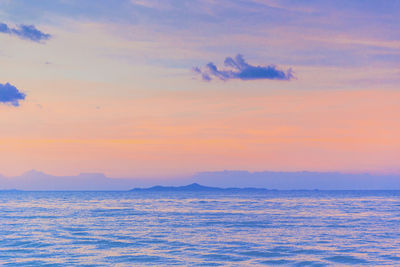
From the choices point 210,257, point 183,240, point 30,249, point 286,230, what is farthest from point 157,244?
point 286,230

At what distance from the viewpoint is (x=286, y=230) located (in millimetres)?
44688

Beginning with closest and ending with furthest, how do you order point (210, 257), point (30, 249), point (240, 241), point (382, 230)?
point (210, 257), point (30, 249), point (240, 241), point (382, 230)

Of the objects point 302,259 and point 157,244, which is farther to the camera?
point 157,244

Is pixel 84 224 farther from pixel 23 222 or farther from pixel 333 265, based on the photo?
pixel 333 265

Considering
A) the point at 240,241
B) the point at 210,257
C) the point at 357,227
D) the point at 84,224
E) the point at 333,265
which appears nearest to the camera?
the point at 333,265

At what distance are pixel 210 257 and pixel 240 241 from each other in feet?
23.3

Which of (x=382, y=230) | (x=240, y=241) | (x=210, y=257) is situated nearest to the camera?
(x=210, y=257)

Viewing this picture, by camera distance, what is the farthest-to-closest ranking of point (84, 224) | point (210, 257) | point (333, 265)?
point (84, 224)
point (210, 257)
point (333, 265)

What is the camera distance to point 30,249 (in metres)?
34.4

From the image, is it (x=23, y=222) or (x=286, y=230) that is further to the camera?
(x=23, y=222)

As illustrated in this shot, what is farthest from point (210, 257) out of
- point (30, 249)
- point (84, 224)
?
point (84, 224)

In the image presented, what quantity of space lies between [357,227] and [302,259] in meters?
20.0

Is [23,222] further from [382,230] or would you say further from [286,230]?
[382,230]

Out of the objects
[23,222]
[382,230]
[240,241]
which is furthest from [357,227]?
[23,222]
